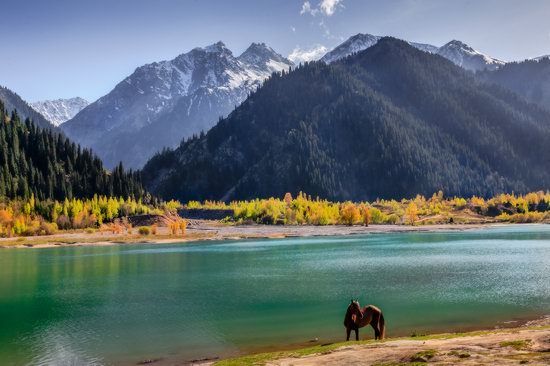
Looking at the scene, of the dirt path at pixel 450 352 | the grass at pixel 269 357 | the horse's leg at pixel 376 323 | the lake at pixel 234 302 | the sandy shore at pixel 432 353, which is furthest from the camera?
the lake at pixel 234 302

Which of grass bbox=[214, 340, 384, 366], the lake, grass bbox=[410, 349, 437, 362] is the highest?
grass bbox=[410, 349, 437, 362]

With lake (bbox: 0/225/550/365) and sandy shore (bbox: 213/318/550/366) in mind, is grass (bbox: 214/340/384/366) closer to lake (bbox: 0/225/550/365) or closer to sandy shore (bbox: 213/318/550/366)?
sandy shore (bbox: 213/318/550/366)

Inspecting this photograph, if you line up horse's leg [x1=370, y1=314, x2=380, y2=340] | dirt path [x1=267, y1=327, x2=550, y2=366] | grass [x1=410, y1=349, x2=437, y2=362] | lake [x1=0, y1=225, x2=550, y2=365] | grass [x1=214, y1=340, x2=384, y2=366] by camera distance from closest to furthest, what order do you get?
dirt path [x1=267, y1=327, x2=550, y2=366], grass [x1=410, y1=349, x2=437, y2=362], grass [x1=214, y1=340, x2=384, y2=366], horse's leg [x1=370, y1=314, x2=380, y2=340], lake [x1=0, y1=225, x2=550, y2=365]

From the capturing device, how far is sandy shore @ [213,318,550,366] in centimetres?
2669

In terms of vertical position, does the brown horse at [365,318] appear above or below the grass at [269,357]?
above

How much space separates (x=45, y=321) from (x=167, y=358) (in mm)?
23233

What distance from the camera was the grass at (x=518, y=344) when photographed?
95.1 ft

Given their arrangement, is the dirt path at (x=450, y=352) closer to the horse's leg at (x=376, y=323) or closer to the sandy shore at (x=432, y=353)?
A: the sandy shore at (x=432, y=353)

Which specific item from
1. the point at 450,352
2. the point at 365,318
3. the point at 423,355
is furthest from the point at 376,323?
the point at 423,355

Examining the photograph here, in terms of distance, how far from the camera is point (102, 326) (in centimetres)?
5131

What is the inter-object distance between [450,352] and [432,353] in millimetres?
1015

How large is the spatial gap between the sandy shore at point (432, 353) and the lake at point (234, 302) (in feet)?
25.4

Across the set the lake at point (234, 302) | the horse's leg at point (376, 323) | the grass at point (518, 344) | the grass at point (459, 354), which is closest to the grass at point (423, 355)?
the grass at point (459, 354)

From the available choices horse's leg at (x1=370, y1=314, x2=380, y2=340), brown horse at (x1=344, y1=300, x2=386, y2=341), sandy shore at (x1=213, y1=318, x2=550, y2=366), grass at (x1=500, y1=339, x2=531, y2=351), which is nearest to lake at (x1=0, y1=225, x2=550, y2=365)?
brown horse at (x1=344, y1=300, x2=386, y2=341)
